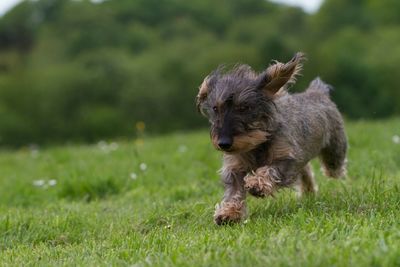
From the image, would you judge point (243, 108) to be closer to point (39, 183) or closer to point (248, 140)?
point (248, 140)

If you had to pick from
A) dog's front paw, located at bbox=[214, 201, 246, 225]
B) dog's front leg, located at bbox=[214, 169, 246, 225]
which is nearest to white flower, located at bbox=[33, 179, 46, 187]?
dog's front leg, located at bbox=[214, 169, 246, 225]

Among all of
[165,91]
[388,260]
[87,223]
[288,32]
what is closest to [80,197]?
[87,223]

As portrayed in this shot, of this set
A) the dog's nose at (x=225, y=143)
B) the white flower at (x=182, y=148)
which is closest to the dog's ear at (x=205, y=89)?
the dog's nose at (x=225, y=143)

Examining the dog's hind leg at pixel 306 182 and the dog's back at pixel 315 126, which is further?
the dog's hind leg at pixel 306 182

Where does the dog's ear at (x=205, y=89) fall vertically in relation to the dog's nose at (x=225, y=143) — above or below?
above

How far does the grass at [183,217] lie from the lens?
3.76 metres

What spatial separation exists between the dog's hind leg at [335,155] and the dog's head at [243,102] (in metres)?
1.49

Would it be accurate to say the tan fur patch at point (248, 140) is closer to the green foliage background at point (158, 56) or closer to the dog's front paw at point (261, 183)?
the dog's front paw at point (261, 183)

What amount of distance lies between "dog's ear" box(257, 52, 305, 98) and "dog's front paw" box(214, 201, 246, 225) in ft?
3.06

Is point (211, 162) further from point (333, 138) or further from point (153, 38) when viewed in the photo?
point (153, 38)

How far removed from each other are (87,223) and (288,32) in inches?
1959

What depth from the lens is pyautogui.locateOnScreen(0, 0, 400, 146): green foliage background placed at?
42.5 m

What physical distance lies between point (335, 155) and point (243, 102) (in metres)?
1.99

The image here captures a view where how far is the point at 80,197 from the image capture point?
8078 mm
